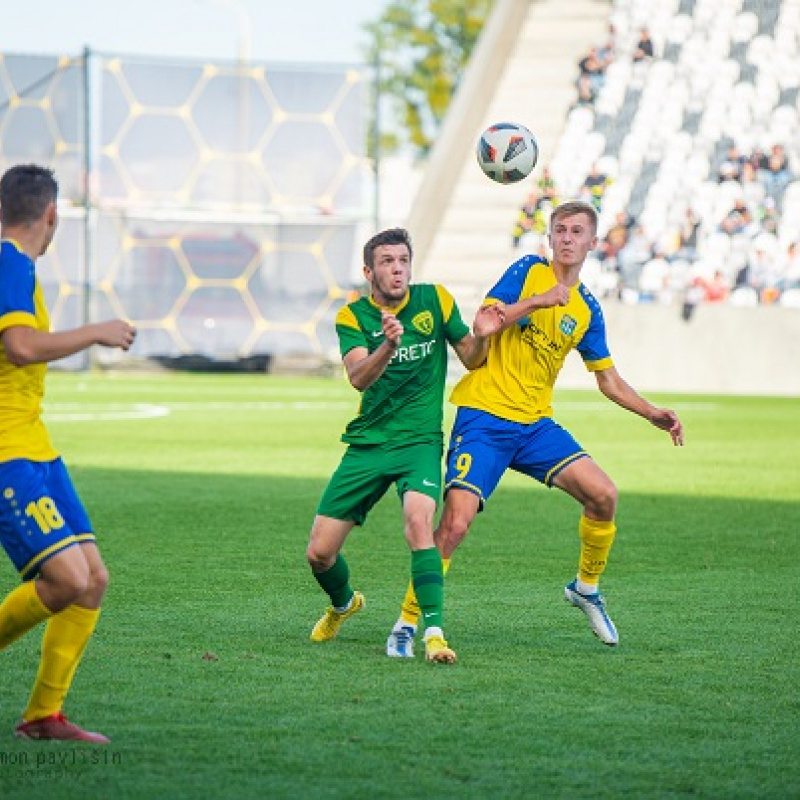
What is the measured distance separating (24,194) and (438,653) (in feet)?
8.31

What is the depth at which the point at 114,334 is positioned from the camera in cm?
567

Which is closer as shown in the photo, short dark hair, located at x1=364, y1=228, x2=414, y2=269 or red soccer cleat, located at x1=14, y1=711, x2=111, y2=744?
red soccer cleat, located at x1=14, y1=711, x2=111, y2=744

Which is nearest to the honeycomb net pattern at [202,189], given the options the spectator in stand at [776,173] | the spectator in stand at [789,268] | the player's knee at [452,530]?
the spectator in stand at [776,173]

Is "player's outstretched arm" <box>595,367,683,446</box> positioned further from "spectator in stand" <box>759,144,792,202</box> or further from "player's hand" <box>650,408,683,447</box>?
"spectator in stand" <box>759,144,792,202</box>

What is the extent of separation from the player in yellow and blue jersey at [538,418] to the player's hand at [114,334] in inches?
94.7

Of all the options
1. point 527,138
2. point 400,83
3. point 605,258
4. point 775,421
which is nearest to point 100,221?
point 605,258

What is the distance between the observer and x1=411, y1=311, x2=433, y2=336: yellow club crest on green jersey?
7.78 metres

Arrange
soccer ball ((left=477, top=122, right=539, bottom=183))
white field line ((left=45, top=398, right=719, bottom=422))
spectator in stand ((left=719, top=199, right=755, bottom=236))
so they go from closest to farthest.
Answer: soccer ball ((left=477, top=122, right=539, bottom=183)) < white field line ((left=45, top=398, right=719, bottom=422)) < spectator in stand ((left=719, top=199, right=755, bottom=236))

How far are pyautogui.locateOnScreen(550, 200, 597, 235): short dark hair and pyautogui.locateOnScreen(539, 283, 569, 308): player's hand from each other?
42 centimetres

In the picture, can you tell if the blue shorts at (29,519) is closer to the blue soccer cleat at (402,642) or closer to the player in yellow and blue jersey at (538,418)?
the blue soccer cleat at (402,642)

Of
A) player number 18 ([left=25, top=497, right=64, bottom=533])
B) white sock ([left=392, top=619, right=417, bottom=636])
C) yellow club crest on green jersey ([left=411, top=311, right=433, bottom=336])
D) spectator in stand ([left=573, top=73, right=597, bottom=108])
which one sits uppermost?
player number 18 ([left=25, top=497, right=64, bottom=533])

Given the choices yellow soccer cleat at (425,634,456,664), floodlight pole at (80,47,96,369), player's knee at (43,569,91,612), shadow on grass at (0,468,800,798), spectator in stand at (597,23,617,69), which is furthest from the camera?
spectator in stand at (597,23,617,69)

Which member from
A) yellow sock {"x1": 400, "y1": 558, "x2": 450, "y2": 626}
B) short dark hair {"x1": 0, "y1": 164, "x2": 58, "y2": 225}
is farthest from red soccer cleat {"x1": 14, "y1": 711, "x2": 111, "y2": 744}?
yellow sock {"x1": 400, "y1": 558, "x2": 450, "y2": 626}

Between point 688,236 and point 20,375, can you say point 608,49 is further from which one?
point 20,375
